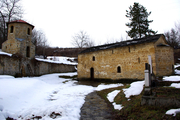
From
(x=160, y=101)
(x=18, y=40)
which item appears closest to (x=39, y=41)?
(x=18, y=40)

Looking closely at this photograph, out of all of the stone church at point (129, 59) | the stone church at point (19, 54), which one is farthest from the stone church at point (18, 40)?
the stone church at point (129, 59)

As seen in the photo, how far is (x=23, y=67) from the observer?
17.0 metres

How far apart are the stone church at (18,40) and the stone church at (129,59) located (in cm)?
891

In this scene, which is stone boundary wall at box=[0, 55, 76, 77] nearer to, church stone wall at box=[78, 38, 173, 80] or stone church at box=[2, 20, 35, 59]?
stone church at box=[2, 20, 35, 59]

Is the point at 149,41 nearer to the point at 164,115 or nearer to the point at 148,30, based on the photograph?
the point at 164,115

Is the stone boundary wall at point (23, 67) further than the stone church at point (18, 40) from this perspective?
No

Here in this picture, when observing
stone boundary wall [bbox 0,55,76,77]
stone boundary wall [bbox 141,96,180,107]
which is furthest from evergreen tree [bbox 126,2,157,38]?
stone boundary wall [bbox 141,96,180,107]

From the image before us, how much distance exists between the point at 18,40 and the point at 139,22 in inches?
914

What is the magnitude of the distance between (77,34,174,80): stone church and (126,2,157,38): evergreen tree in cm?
1228

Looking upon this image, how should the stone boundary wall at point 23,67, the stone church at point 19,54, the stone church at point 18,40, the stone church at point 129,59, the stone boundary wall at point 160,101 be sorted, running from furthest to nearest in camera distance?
the stone church at point 18,40
the stone church at point 19,54
the stone boundary wall at point 23,67
the stone church at point 129,59
the stone boundary wall at point 160,101

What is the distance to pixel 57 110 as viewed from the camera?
5805 millimetres

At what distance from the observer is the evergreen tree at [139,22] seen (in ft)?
85.1

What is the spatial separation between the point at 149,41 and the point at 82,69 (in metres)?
11.3

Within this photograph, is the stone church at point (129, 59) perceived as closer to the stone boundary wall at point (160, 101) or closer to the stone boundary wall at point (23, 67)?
the stone boundary wall at point (23, 67)
